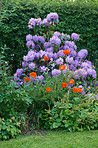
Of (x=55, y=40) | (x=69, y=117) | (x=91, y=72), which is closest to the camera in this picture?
(x=69, y=117)

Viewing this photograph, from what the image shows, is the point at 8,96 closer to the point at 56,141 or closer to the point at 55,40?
the point at 56,141

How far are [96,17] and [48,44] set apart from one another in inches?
79.1

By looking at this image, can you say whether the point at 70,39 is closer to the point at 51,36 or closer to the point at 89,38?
the point at 51,36

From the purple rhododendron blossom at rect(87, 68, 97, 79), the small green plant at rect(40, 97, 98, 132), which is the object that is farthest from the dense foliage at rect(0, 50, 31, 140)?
the purple rhododendron blossom at rect(87, 68, 97, 79)

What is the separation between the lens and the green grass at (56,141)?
295cm

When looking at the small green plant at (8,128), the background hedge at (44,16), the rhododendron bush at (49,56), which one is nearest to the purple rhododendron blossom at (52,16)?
the rhododendron bush at (49,56)

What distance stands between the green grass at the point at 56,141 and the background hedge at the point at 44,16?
10.6 ft

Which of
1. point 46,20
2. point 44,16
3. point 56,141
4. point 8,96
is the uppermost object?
point 44,16

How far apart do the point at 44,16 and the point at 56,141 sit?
400 centimetres

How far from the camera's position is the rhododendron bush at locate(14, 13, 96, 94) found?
4941mm

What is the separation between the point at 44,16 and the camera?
6062 millimetres

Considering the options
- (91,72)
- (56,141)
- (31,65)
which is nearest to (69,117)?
(56,141)

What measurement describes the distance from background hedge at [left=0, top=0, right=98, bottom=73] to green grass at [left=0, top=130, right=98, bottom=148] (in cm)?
323

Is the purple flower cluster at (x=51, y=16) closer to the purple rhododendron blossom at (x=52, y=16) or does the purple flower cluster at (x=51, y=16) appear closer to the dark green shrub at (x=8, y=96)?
the purple rhododendron blossom at (x=52, y=16)
